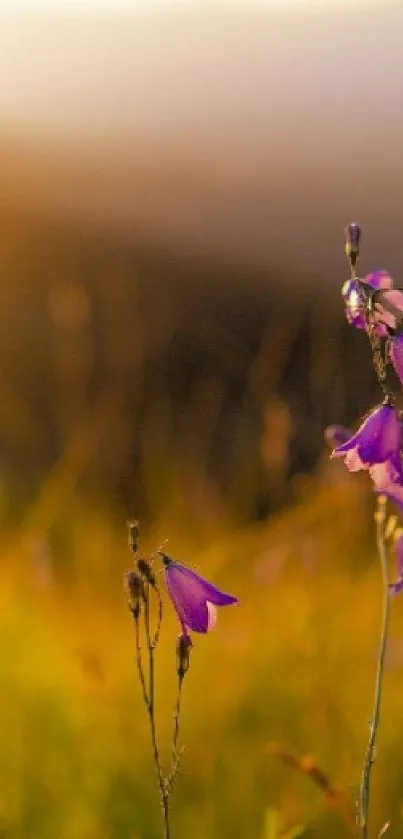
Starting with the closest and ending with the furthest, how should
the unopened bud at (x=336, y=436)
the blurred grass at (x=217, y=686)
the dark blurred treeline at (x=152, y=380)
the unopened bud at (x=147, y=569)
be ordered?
the unopened bud at (x=147, y=569)
the unopened bud at (x=336, y=436)
the blurred grass at (x=217, y=686)
the dark blurred treeline at (x=152, y=380)

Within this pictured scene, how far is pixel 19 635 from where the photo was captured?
7.69ft

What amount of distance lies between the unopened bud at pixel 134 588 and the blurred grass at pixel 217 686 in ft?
1.98

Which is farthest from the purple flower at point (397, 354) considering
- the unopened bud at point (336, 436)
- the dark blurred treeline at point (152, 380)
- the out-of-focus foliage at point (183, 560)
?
the dark blurred treeline at point (152, 380)

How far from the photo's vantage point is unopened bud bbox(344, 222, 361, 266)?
4.08 ft

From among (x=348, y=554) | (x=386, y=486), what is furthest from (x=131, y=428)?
(x=386, y=486)

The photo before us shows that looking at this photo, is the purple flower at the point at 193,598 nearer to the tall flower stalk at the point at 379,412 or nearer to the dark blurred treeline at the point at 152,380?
the tall flower stalk at the point at 379,412

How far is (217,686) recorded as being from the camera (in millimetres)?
2186

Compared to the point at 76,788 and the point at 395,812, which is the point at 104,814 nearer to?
the point at 76,788

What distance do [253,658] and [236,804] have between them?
1.41 ft

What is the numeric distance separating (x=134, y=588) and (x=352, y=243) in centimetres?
47

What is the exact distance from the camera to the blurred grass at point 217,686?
6.06 ft

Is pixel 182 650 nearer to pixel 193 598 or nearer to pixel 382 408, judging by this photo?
pixel 193 598

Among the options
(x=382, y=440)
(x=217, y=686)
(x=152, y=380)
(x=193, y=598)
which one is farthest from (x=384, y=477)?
(x=152, y=380)

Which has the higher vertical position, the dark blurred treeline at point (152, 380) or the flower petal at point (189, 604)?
the dark blurred treeline at point (152, 380)
